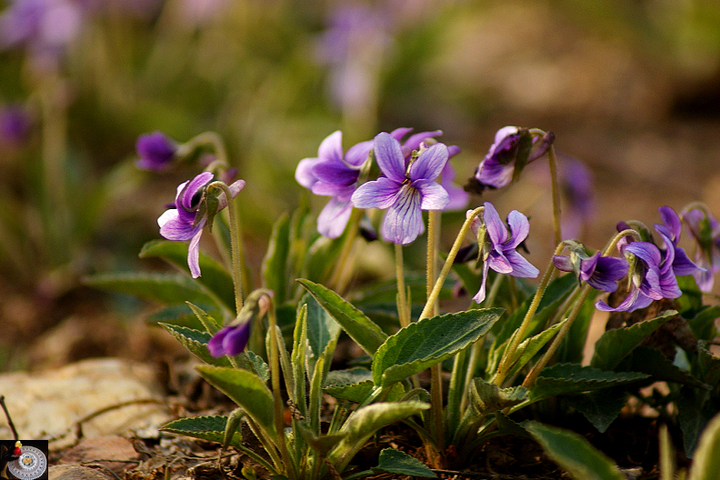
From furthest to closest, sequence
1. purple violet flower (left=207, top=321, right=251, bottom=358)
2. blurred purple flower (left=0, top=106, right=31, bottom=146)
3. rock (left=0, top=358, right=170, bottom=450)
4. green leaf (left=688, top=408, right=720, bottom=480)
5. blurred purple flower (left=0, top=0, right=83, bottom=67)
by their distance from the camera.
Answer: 1. blurred purple flower (left=0, top=0, right=83, bottom=67)
2. blurred purple flower (left=0, top=106, right=31, bottom=146)
3. rock (left=0, top=358, right=170, bottom=450)
4. purple violet flower (left=207, top=321, right=251, bottom=358)
5. green leaf (left=688, top=408, right=720, bottom=480)

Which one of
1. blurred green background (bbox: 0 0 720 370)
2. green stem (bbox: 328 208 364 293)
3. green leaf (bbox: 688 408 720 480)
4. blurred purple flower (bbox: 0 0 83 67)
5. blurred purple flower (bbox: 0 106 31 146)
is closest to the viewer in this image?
green leaf (bbox: 688 408 720 480)

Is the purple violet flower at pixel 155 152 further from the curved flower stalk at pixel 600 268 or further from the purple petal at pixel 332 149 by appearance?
the curved flower stalk at pixel 600 268

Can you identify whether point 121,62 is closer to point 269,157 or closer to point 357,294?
point 269,157

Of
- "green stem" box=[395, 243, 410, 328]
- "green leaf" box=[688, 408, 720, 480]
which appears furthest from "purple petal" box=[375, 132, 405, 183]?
"green leaf" box=[688, 408, 720, 480]

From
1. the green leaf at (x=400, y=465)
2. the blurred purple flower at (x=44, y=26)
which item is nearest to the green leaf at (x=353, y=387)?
the green leaf at (x=400, y=465)

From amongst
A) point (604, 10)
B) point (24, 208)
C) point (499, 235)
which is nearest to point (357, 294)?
point (499, 235)

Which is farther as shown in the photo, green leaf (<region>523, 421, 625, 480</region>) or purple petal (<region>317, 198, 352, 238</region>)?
purple petal (<region>317, 198, 352, 238</region>)

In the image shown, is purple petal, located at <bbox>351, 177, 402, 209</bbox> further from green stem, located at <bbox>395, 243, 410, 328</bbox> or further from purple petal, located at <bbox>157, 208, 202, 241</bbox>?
purple petal, located at <bbox>157, 208, 202, 241</bbox>

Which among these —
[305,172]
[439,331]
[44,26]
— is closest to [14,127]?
[44,26]
